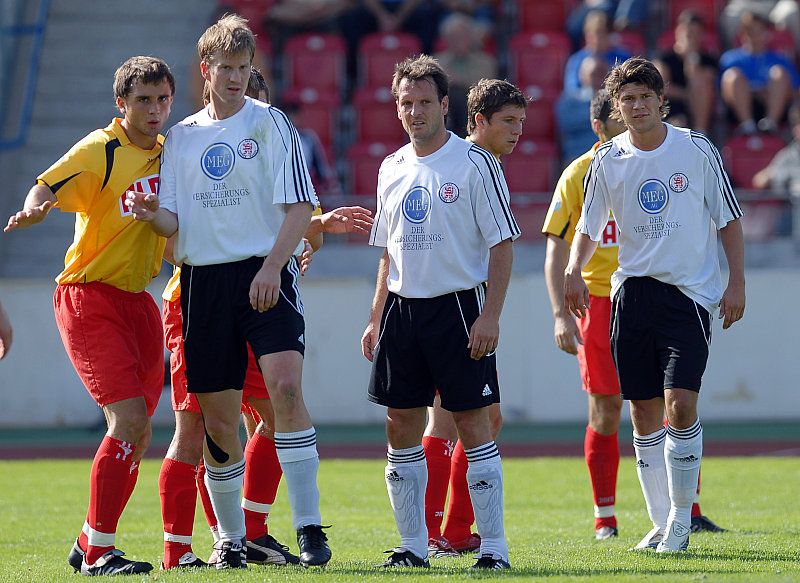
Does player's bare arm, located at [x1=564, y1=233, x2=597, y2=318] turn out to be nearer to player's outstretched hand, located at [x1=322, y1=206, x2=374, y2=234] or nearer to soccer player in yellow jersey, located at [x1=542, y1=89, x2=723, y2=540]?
soccer player in yellow jersey, located at [x1=542, y1=89, x2=723, y2=540]

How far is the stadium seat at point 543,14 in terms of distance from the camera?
17297mm

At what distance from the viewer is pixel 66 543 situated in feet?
21.5

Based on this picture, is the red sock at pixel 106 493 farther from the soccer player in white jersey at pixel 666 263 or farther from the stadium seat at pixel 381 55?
the stadium seat at pixel 381 55

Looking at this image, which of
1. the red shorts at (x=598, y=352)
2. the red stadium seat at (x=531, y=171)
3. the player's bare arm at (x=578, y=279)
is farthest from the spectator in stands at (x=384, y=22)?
the player's bare arm at (x=578, y=279)

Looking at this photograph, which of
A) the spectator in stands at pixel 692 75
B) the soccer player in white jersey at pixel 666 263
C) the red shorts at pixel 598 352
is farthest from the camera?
the spectator in stands at pixel 692 75

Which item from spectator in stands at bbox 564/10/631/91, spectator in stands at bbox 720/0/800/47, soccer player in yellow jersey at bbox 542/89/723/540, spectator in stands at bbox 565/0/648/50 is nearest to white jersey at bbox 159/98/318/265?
soccer player in yellow jersey at bbox 542/89/723/540

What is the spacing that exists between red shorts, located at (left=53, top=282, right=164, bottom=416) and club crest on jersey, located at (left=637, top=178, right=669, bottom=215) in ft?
8.00

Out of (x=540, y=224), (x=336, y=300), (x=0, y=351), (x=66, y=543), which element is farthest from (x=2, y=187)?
(x=0, y=351)

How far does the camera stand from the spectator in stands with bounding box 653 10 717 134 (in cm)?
1492

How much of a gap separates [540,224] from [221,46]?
7.49 metres

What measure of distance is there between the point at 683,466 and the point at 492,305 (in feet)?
4.22

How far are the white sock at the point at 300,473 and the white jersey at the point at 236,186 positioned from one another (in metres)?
0.83

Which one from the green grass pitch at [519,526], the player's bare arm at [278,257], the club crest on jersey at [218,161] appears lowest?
the green grass pitch at [519,526]

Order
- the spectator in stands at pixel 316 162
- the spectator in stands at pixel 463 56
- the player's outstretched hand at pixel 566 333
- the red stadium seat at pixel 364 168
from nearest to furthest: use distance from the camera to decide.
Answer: the player's outstretched hand at pixel 566 333, the spectator in stands at pixel 316 162, the red stadium seat at pixel 364 168, the spectator in stands at pixel 463 56
